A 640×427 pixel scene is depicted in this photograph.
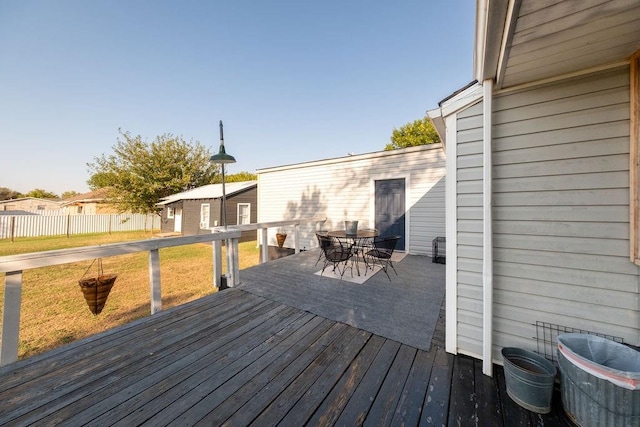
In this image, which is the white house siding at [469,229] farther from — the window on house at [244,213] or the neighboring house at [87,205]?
the neighboring house at [87,205]

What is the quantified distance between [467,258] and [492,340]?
0.70m

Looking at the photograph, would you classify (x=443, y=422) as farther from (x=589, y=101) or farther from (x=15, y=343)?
(x=15, y=343)

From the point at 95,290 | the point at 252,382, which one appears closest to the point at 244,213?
the point at 95,290

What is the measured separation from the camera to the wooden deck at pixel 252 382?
57.6 inches

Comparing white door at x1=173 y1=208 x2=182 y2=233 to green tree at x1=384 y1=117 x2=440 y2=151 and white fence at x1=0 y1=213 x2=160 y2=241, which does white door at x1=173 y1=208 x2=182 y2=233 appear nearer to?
white fence at x1=0 y1=213 x2=160 y2=241

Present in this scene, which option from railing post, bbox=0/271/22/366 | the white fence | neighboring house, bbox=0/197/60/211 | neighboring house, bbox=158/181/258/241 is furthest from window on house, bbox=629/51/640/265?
neighboring house, bbox=0/197/60/211

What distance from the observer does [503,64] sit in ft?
5.17

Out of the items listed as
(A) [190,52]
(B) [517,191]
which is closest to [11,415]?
(B) [517,191]

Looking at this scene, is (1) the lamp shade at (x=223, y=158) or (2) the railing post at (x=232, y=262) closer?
(2) the railing post at (x=232, y=262)

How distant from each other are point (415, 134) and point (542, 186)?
845 inches

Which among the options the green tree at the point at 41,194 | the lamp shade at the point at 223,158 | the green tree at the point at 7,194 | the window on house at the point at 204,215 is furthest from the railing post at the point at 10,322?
the green tree at the point at 41,194

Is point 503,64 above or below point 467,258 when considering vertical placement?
above

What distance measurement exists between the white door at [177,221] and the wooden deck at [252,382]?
48.7ft

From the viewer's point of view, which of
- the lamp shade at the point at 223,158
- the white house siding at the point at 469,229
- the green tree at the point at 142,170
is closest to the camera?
the white house siding at the point at 469,229
